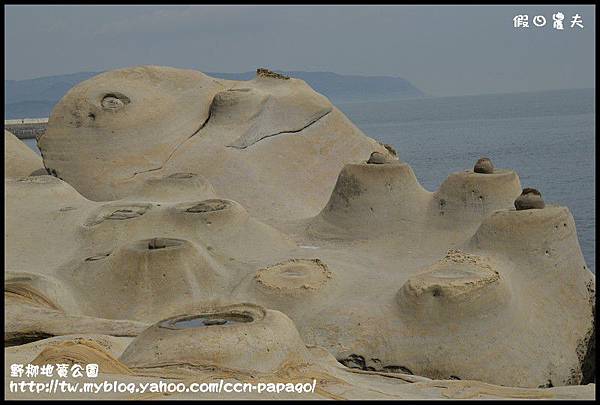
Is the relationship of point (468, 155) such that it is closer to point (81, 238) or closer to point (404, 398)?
point (81, 238)

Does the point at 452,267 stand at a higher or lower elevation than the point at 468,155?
higher

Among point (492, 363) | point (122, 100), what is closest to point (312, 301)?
point (492, 363)

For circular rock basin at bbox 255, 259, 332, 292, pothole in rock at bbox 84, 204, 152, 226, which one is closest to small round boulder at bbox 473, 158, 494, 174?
circular rock basin at bbox 255, 259, 332, 292

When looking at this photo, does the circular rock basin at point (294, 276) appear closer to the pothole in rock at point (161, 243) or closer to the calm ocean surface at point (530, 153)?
the pothole in rock at point (161, 243)

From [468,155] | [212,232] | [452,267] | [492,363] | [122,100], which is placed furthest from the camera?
[468,155]

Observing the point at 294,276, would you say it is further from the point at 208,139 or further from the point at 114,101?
the point at 114,101

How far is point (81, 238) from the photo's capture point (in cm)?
1195

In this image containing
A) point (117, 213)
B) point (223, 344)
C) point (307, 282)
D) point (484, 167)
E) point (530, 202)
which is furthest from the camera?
point (117, 213)

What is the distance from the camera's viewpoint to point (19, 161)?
1730cm

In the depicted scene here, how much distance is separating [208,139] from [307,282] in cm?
654

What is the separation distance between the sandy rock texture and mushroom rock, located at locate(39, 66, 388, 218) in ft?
0.29

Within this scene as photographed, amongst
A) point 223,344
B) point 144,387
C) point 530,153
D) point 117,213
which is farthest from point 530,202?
point 530,153

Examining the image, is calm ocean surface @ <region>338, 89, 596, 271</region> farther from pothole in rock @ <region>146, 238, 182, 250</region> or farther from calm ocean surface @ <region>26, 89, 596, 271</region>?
pothole in rock @ <region>146, 238, 182, 250</region>

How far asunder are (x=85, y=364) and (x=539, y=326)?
5.27 metres
